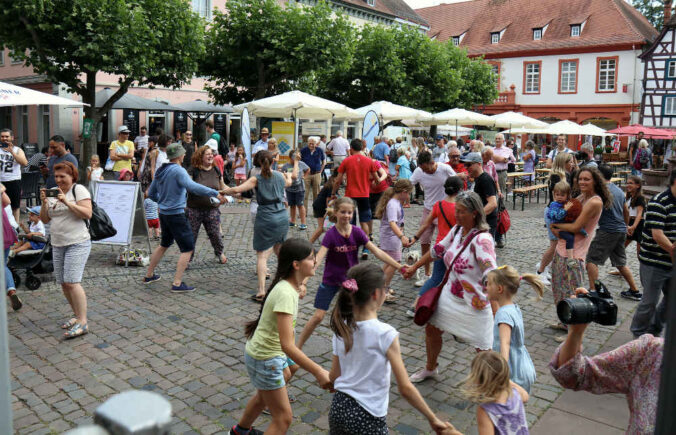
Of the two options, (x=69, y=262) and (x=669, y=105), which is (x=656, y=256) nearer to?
(x=69, y=262)

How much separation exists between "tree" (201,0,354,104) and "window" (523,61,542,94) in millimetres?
29577

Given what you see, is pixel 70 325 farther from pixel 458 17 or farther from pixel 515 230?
pixel 458 17

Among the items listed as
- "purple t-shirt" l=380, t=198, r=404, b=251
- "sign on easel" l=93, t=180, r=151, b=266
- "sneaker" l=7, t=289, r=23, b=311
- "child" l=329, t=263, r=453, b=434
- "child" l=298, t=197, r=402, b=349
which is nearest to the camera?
"child" l=329, t=263, r=453, b=434

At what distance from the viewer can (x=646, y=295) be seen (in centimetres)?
540

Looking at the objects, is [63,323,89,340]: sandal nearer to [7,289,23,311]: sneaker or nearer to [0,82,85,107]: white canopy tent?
[7,289,23,311]: sneaker

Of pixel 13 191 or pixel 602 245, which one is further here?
pixel 13 191

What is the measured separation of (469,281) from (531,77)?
4779 cm

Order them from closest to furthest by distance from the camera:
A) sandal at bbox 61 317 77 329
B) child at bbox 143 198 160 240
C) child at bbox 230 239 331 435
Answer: child at bbox 230 239 331 435 < sandal at bbox 61 317 77 329 < child at bbox 143 198 160 240

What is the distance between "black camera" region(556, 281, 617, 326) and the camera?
242 centimetres

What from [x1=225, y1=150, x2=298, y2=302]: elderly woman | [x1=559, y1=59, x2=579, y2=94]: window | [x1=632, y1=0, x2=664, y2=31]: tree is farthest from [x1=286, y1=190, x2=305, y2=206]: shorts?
[x1=632, y1=0, x2=664, y2=31]: tree

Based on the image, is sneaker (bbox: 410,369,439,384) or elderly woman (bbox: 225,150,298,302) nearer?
sneaker (bbox: 410,369,439,384)

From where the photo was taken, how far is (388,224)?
24.5 feet

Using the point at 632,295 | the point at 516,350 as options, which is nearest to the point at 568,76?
the point at 632,295

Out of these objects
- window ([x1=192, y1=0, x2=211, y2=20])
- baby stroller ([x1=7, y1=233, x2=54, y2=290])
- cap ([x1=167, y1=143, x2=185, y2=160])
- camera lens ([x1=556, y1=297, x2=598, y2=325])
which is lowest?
baby stroller ([x1=7, y1=233, x2=54, y2=290])
